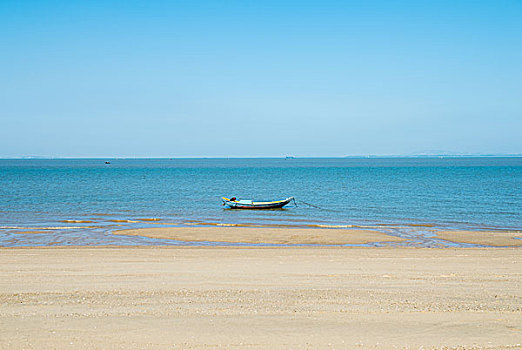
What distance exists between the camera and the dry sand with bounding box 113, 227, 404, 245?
25.5 meters

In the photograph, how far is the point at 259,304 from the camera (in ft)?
33.6

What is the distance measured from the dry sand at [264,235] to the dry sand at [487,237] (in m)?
3.03

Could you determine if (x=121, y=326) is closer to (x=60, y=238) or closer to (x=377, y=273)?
(x=377, y=273)

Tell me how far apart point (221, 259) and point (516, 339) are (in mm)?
11037

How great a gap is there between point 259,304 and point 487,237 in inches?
788

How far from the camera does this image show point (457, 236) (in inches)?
1049

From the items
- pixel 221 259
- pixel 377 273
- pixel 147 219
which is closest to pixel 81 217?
pixel 147 219

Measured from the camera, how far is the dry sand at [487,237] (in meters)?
24.3

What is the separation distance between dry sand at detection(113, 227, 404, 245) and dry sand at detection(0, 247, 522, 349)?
28.1ft

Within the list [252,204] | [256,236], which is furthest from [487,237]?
[252,204]

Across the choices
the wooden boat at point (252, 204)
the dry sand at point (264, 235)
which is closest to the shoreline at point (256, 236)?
the dry sand at point (264, 235)

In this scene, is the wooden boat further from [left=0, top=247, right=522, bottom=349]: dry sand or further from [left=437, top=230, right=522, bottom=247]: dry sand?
[left=0, top=247, right=522, bottom=349]: dry sand

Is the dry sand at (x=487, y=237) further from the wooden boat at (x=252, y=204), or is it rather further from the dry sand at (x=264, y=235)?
the wooden boat at (x=252, y=204)

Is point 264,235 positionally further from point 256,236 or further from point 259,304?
point 259,304
